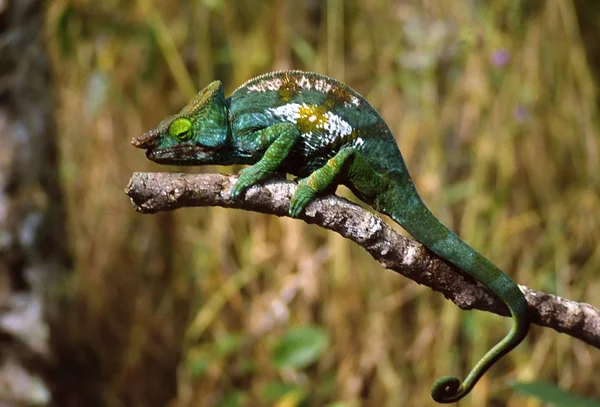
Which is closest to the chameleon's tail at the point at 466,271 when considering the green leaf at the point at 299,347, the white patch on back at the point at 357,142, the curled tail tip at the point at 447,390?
the curled tail tip at the point at 447,390

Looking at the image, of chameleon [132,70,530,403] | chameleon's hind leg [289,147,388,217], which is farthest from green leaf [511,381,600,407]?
chameleon's hind leg [289,147,388,217]

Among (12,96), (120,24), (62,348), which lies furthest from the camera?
(120,24)

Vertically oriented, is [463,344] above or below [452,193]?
below

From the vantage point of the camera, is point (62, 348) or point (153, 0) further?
point (153, 0)

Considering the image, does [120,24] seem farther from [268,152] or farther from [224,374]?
[268,152]

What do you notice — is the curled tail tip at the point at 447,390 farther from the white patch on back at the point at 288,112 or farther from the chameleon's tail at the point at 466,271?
the white patch on back at the point at 288,112

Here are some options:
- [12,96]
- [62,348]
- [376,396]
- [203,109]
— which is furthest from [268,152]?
[376,396]
